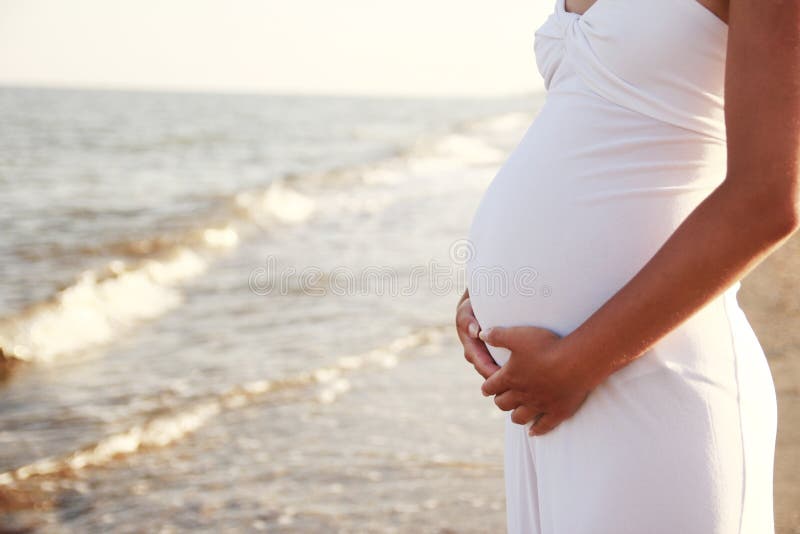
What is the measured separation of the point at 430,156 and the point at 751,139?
72.6 ft

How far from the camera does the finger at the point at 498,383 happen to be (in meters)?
1.15

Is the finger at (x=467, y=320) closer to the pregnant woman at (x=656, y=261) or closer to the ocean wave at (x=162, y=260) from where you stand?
the pregnant woman at (x=656, y=261)

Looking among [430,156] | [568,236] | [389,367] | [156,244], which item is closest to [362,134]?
[430,156]

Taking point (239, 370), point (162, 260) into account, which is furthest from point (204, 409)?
point (162, 260)

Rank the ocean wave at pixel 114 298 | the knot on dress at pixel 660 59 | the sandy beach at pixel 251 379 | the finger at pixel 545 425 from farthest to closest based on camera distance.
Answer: the ocean wave at pixel 114 298 → the sandy beach at pixel 251 379 → the finger at pixel 545 425 → the knot on dress at pixel 660 59

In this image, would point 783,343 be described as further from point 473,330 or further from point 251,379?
point 251,379

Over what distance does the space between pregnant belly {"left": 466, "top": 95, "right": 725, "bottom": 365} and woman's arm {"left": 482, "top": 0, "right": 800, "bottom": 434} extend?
8 centimetres

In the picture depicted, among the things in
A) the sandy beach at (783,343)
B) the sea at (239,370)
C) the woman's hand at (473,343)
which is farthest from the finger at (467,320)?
the sandy beach at (783,343)

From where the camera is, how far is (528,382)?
1114mm

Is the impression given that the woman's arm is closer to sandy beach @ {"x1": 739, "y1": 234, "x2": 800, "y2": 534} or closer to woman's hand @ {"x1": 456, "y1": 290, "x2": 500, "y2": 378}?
woman's hand @ {"x1": 456, "y1": 290, "x2": 500, "y2": 378}

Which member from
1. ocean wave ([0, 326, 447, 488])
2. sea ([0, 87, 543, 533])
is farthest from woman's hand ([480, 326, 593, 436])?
ocean wave ([0, 326, 447, 488])

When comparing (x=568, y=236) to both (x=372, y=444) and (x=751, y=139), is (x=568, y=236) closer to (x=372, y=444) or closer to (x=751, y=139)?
(x=751, y=139)

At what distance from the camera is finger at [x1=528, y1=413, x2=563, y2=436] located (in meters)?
1.11

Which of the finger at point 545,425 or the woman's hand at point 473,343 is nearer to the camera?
the finger at point 545,425
